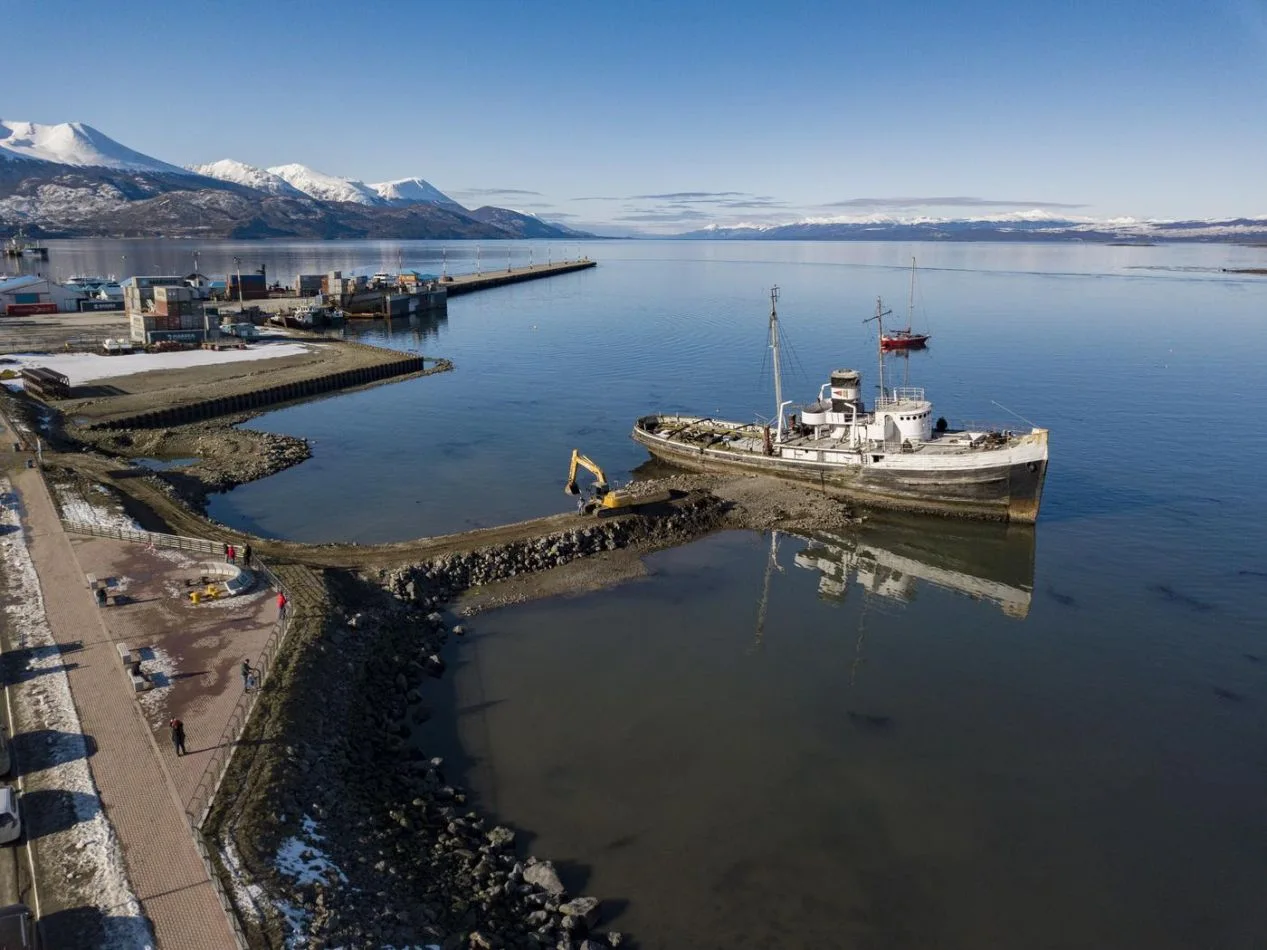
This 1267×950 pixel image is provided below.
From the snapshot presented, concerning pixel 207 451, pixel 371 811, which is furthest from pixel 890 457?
pixel 207 451

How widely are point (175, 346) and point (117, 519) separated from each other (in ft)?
202

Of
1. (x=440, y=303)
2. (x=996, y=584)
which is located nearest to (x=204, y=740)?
(x=996, y=584)

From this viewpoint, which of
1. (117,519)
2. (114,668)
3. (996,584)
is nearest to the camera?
(114,668)

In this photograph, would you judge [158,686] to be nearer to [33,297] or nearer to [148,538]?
[148,538]

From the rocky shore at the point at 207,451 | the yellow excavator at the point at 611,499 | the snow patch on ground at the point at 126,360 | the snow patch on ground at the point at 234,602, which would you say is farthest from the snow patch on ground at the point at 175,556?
the snow patch on ground at the point at 126,360

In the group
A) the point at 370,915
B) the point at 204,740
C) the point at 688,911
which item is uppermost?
the point at 204,740

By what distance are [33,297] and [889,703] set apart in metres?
133

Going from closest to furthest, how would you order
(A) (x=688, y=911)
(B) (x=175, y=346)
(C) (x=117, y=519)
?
1. (A) (x=688, y=911)
2. (C) (x=117, y=519)
3. (B) (x=175, y=346)

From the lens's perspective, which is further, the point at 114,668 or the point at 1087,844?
the point at 114,668

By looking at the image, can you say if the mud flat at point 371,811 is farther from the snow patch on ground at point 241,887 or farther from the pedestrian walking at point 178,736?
the pedestrian walking at point 178,736

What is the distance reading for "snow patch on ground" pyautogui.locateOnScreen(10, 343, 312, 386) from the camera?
77062 millimetres

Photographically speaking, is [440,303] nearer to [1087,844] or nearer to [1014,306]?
[1014,306]

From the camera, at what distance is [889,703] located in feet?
97.2

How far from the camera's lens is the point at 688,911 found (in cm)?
2055
